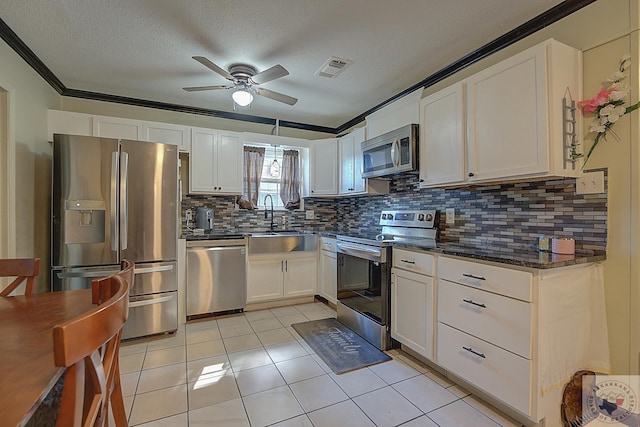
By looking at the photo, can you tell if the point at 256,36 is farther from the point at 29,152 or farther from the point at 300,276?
the point at 300,276

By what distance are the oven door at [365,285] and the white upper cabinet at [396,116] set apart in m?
1.23

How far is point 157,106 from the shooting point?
348 cm

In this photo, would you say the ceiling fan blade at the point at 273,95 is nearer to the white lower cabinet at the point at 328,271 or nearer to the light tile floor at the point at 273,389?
the white lower cabinet at the point at 328,271

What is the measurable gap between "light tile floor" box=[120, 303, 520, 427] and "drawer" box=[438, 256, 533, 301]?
2.35 ft

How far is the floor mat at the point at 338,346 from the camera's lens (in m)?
2.28

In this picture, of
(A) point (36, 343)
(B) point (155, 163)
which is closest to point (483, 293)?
(A) point (36, 343)

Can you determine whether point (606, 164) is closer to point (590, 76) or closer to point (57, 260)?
point (590, 76)

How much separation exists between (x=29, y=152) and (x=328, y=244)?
2.85 m

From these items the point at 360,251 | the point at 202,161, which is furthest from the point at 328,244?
the point at 202,161

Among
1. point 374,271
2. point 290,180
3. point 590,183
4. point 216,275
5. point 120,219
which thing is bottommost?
point 216,275

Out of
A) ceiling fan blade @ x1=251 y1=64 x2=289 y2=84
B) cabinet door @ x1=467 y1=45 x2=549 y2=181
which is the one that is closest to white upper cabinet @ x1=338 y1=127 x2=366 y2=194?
ceiling fan blade @ x1=251 y1=64 x2=289 y2=84

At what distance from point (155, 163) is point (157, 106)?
3.83ft

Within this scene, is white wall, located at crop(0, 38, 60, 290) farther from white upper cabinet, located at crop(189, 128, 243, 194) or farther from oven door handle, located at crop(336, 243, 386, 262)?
oven door handle, located at crop(336, 243, 386, 262)

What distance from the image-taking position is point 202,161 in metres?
3.38
